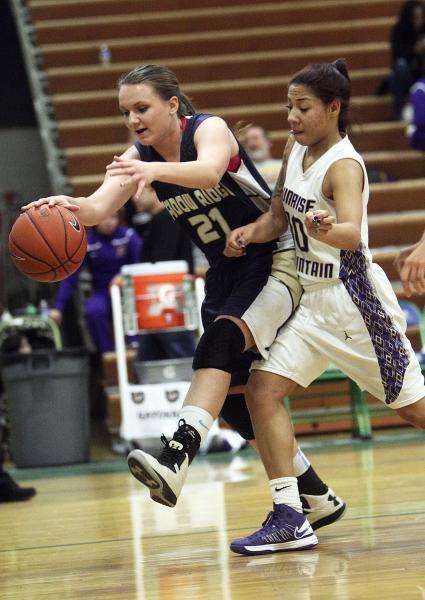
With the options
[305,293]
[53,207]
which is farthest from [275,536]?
[53,207]

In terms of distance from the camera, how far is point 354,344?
3.32 metres

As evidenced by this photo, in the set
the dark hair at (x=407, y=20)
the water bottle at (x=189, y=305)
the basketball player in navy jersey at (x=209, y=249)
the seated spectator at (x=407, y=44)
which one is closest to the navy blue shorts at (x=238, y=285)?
the basketball player in navy jersey at (x=209, y=249)

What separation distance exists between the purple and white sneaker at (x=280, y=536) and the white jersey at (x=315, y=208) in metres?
0.68

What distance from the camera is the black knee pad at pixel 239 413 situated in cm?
363

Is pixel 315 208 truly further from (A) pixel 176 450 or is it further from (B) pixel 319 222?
(A) pixel 176 450

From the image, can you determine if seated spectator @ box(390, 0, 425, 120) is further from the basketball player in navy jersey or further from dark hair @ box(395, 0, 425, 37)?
the basketball player in navy jersey

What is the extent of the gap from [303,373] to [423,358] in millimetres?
3141

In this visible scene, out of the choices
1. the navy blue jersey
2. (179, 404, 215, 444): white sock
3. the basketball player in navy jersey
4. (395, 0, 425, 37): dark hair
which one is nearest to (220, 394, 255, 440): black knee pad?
the basketball player in navy jersey

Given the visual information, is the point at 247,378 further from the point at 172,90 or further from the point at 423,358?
the point at 423,358

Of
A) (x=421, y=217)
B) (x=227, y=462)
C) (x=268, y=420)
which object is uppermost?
(x=268, y=420)

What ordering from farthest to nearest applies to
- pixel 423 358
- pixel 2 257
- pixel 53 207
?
pixel 2 257 → pixel 423 358 → pixel 53 207

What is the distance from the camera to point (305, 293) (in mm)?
3451

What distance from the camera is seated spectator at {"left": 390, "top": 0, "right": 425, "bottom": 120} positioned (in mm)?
9273

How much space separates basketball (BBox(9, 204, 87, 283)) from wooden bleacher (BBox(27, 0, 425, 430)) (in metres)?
5.23
